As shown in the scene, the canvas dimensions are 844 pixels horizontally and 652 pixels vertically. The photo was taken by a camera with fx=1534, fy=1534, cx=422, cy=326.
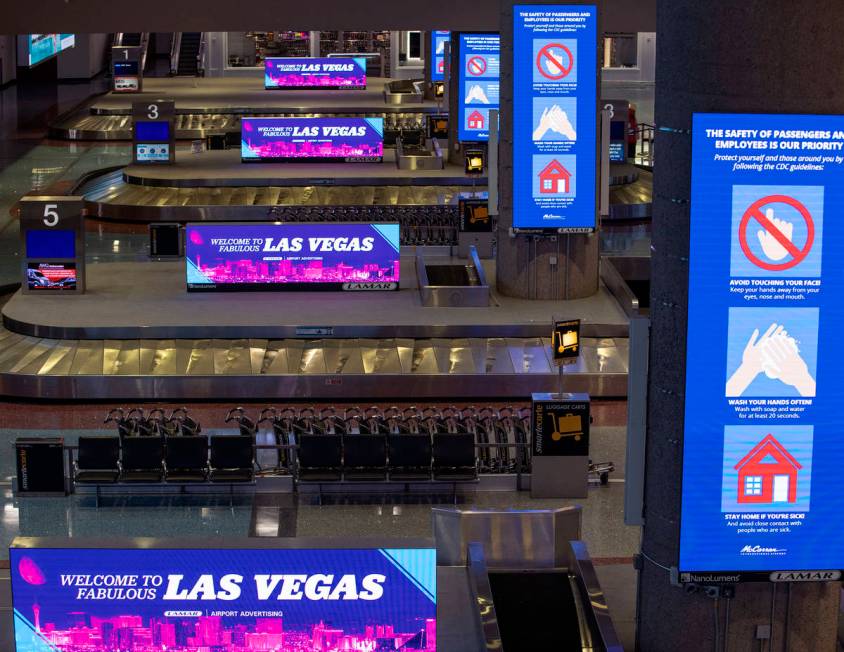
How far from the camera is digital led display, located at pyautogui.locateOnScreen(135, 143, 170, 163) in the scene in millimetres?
32125

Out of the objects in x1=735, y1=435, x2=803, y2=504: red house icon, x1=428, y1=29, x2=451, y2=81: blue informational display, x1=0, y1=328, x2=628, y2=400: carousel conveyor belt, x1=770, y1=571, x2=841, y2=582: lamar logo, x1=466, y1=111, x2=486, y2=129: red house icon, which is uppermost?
x1=428, y1=29, x2=451, y2=81: blue informational display

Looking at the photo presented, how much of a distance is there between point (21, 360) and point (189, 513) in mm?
5579

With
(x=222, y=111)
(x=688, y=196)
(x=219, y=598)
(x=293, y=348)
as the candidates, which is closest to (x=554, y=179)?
(x=293, y=348)

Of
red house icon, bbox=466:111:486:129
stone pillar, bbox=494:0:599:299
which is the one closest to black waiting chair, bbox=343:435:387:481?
stone pillar, bbox=494:0:599:299

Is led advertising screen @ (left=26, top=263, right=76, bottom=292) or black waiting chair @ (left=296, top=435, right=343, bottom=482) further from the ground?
led advertising screen @ (left=26, top=263, right=76, bottom=292)

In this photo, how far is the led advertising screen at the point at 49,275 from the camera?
20.9 metres

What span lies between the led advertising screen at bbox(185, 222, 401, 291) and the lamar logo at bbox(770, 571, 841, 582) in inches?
469

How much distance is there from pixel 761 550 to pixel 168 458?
7119 millimetres

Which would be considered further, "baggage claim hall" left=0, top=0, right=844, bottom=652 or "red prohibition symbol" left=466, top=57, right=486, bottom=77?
"red prohibition symbol" left=466, top=57, right=486, bottom=77

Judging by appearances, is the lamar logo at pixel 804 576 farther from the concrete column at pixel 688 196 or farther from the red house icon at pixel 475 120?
the red house icon at pixel 475 120

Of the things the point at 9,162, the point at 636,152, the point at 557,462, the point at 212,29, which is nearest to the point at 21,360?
the point at 557,462

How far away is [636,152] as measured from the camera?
3728 centimetres

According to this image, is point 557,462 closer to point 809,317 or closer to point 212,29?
point 809,317

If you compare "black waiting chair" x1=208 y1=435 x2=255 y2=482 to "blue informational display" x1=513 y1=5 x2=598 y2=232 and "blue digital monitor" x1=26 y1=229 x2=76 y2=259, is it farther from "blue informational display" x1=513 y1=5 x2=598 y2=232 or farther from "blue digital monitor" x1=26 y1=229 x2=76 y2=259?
"blue informational display" x1=513 y1=5 x2=598 y2=232
